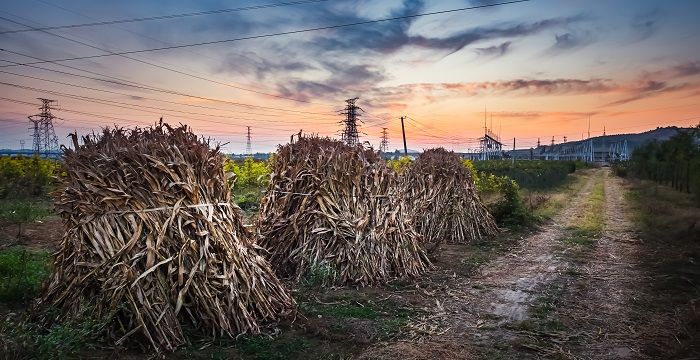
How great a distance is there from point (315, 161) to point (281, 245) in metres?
1.65

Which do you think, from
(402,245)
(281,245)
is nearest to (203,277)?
(281,245)

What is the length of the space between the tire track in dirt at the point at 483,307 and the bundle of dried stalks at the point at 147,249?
6.04 ft

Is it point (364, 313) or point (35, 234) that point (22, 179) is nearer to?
point (35, 234)

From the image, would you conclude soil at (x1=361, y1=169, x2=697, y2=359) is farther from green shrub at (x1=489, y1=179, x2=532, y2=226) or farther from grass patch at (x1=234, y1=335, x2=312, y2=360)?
green shrub at (x1=489, y1=179, x2=532, y2=226)

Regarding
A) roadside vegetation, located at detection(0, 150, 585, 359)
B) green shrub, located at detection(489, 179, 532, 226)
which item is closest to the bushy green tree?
green shrub, located at detection(489, 179, 532, 226)

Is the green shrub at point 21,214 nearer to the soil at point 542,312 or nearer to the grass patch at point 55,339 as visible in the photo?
the grass patch at point 55,339

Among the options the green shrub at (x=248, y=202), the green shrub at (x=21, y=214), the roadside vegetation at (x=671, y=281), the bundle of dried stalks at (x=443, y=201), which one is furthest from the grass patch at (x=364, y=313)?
the green shrub at (x=248, y=202)

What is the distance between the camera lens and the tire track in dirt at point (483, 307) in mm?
5070

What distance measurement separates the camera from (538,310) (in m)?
6.68

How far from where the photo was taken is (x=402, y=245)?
858cm

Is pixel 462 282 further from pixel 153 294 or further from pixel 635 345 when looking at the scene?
pixel 153 294

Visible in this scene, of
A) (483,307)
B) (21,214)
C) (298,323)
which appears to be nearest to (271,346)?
(298,323)

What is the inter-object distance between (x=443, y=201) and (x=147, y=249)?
367 inches

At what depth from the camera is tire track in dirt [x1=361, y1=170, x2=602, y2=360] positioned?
5.07m
